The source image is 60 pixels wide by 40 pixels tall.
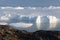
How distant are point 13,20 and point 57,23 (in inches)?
44.0

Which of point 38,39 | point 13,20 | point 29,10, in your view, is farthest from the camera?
point 29,10

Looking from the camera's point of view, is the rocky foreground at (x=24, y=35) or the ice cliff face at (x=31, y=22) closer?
the rocky foreground at (x=24, y=35)

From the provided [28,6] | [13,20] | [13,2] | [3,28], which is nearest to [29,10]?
[28,6]

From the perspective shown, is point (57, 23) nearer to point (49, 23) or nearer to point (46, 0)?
point (49, 23)

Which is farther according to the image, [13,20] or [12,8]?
[12,8]

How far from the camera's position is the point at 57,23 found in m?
6.62

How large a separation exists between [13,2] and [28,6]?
0.96 meters

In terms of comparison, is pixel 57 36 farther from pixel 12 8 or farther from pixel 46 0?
pixel 46 0

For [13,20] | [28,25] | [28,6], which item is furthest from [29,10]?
[28,25]

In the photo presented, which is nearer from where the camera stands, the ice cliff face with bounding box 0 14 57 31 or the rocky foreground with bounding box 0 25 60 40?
the rocky foreground with bounding box 0 25 60 40

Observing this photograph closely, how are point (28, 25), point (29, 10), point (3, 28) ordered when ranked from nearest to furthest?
point (3, 28) → point (28, 25) → point (29, 10)

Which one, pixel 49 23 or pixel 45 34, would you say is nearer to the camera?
pixel 45 34

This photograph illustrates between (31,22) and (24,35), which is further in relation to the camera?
(31,22)

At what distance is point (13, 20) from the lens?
274 inches
